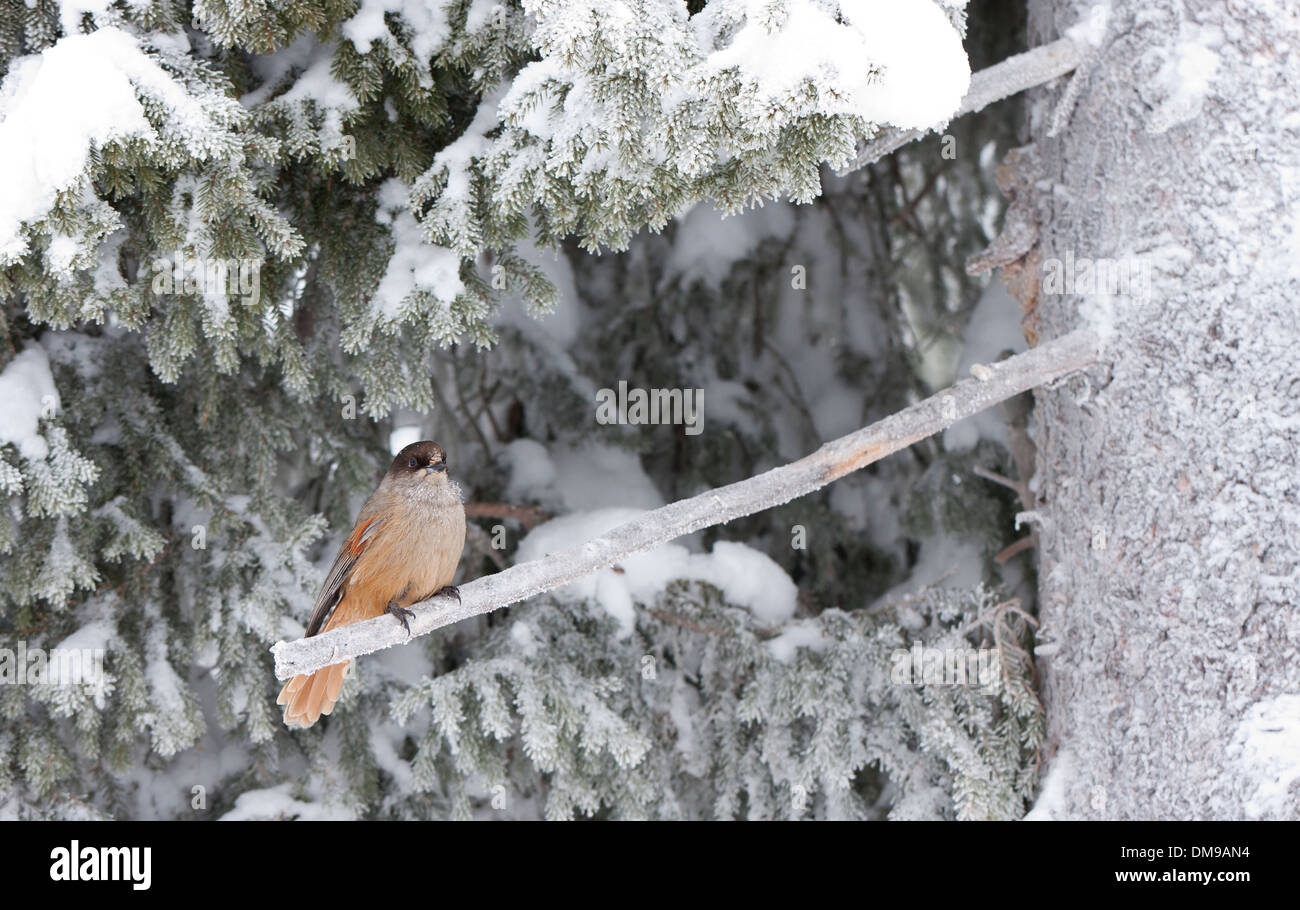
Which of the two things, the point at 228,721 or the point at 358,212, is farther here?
the point at 228,721

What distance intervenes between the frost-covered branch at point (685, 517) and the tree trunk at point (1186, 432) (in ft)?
1.26

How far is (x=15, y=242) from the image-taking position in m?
2.80

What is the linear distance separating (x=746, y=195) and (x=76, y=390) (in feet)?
7.75

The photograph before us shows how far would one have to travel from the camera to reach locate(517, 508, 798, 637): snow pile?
4.42 meters

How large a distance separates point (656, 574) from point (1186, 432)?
6.58 ft

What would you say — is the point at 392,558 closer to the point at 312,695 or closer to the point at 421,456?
the point at 421,456

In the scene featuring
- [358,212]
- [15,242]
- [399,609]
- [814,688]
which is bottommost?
[814,688]

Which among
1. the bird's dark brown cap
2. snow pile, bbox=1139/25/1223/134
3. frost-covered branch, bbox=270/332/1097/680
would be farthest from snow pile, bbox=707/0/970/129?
the bird's dark brown cap

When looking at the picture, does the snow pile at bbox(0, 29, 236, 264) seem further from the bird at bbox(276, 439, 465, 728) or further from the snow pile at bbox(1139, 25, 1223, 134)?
the snow pile at bbox(1139, 25, 1223, 134)

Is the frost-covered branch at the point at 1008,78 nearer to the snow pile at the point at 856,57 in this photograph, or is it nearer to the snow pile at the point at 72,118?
the snow pile at the point at 856,57

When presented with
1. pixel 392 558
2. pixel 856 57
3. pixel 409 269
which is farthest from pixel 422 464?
pixel 856 57

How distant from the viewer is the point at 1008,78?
3.58 meters
